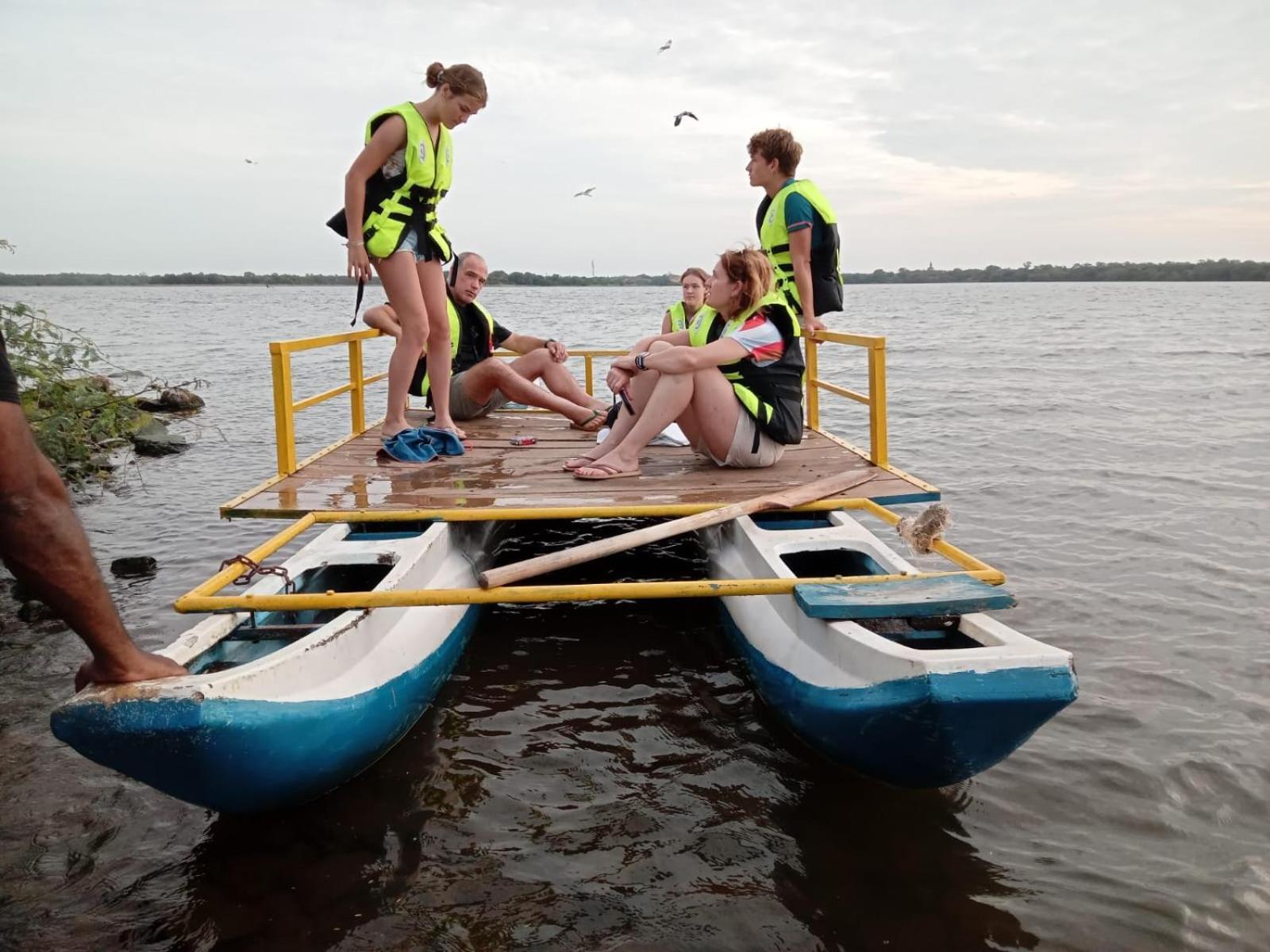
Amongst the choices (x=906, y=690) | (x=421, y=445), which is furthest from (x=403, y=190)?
(x=906, y=690)

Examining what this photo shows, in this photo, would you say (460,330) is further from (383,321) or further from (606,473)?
(606,473)

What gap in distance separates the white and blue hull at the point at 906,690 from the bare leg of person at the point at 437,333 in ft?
10.3

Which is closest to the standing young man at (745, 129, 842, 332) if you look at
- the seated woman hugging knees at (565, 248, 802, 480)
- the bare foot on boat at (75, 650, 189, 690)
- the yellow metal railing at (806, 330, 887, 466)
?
the yellow metal railing at (806, 330, 887, 466)

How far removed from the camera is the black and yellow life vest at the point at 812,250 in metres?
6.52

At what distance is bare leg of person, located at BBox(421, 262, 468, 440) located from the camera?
249 inches

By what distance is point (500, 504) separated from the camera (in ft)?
16.8

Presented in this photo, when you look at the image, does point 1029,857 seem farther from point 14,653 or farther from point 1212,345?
point 1212,345

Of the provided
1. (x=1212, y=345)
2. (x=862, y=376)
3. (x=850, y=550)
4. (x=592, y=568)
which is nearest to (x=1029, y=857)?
(x=850, y=550)

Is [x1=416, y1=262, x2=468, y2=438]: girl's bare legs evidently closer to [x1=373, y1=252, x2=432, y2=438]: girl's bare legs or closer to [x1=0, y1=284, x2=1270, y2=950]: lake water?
[x1=373, y1=252, x2=432, y2=438]: girl's bare legs

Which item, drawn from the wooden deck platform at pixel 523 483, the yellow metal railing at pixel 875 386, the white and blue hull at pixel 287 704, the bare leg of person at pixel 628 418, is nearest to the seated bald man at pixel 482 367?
the wooden deck platform at pixel 523 483

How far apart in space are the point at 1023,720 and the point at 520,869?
1830 millimetres

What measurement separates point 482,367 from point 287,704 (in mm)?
4954

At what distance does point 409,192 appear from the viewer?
19.4 ft

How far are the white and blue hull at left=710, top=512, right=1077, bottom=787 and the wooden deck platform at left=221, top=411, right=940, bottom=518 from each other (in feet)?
3.42
